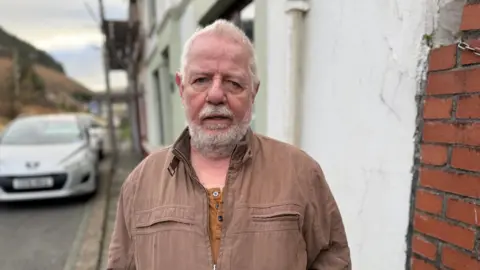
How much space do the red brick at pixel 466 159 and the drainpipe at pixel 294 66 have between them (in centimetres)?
137

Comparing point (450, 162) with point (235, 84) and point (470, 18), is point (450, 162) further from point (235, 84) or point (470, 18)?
point (235, 84)

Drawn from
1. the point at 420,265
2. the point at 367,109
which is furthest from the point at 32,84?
the point at 420,265

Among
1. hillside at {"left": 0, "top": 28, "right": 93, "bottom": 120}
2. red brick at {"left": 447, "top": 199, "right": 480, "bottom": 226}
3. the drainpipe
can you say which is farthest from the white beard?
hillside at {"left": 0, "top": 28, "right": 93, "bottom": 120}

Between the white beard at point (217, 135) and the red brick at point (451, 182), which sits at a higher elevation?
the white beard at point (217, 135)

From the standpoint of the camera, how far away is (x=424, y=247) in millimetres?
1659

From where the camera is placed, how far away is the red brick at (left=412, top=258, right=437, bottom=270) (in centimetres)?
163

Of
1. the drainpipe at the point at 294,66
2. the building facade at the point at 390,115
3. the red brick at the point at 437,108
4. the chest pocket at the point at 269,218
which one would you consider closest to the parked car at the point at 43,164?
the building facade at the point at 390,115

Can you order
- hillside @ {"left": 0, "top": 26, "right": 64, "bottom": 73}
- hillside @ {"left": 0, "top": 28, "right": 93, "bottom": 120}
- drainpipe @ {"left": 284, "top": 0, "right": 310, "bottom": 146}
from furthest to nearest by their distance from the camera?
hillside @ {"left": 0, "top": 26, "right": 64, "bottom": 73} → hillside @ {"left": 0, "top": 28, "right": 93, "bottom": 120} → drainpipe @ {"left": 284, "top": 0, "right": 310, "bottom": 146}

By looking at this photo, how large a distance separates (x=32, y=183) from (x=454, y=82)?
6.06 meters

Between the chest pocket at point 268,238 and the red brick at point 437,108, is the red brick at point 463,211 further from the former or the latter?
the chest pocket at point 268,238

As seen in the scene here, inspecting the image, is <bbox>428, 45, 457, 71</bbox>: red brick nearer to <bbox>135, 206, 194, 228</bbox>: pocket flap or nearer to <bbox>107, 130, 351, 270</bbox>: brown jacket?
<bbox>107, 130, 351, 270</bbox>: brown jacket

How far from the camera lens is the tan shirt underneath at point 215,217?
1388mm

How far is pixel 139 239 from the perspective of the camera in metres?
1.47

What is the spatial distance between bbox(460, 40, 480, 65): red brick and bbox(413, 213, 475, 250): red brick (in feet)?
2.09
